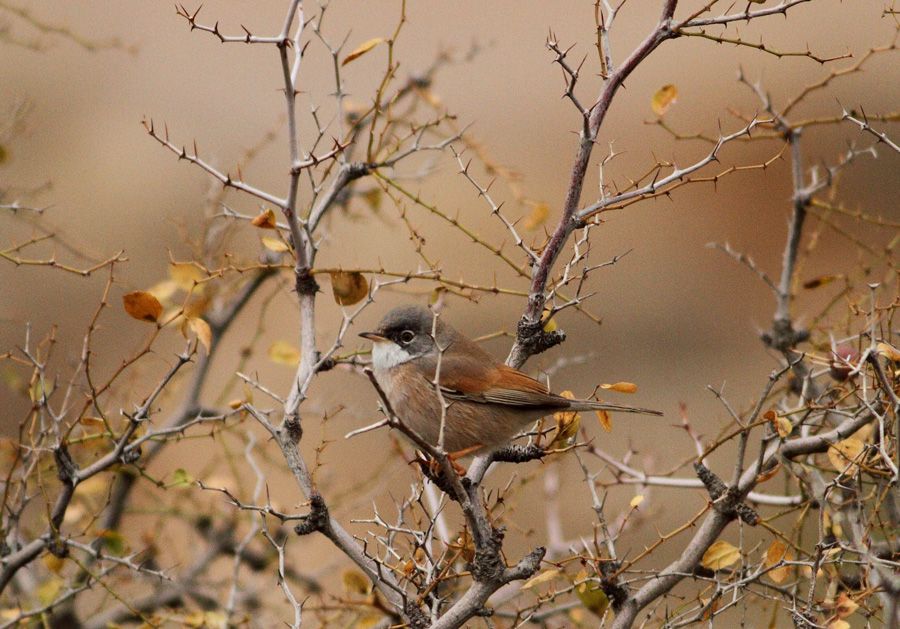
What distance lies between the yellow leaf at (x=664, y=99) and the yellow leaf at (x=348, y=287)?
54.9 inches

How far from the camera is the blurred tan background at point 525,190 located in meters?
10.7

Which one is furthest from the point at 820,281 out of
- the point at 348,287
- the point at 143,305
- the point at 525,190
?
the point at 525,190

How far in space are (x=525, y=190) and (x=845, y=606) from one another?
8.17 meters

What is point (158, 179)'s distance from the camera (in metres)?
12.0

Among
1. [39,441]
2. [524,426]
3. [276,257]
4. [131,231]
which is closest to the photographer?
[39,441]

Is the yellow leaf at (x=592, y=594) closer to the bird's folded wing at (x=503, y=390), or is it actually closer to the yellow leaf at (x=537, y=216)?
the bird's folded wing at (x=503, y=390)

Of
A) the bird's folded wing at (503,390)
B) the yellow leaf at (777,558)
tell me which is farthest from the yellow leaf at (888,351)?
the bird's folded wing at (503,390)

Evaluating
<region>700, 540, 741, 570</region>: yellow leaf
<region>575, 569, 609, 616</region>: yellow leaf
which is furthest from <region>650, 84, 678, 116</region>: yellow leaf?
<region>575, 569, 609, 616</region>: yellow leaf

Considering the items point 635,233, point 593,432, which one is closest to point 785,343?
point 593,432

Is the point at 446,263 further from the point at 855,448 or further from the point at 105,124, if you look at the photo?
the point at 855,448

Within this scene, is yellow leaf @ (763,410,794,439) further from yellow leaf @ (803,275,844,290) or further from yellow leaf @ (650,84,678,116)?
yellow leaf @ (650,84,678,116)

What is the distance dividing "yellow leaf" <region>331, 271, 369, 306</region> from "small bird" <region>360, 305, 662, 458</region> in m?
0.37

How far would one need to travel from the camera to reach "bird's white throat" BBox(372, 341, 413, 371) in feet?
15.6

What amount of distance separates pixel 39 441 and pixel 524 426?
206cm
